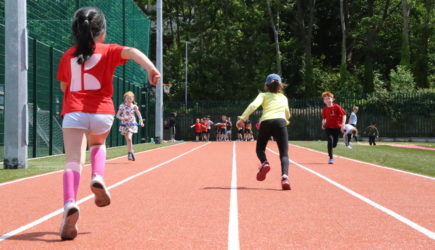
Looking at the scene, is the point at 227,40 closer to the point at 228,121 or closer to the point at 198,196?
the point at 228,121

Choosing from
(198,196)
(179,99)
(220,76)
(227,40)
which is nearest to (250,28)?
(227,40)

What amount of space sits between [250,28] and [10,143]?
40190 millimetres

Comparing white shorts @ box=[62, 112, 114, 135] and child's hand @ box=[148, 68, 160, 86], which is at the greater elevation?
child's hand @ box=[148, 68, 160, 86]

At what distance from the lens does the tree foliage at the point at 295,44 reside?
4784cm

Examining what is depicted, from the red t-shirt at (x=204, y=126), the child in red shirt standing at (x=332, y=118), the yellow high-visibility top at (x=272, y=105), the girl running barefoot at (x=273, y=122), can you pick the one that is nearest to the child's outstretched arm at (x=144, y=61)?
the girl running barefoot at (x=273, y=122)

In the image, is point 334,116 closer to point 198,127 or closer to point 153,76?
point 153,76

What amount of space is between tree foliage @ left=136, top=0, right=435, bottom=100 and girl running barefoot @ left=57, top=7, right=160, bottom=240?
4205 cm

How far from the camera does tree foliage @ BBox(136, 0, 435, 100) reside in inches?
1884

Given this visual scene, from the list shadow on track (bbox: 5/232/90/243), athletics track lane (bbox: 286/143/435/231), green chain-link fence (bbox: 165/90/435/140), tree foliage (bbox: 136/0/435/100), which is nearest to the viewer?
shadow on track (bbox: 5/232/90/243)

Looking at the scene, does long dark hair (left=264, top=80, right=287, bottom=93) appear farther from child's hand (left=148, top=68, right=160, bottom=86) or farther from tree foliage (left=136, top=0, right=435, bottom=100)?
tree foliage (left=136, top=0, right=435, bottom=100)

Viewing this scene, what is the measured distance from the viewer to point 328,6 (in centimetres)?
5453

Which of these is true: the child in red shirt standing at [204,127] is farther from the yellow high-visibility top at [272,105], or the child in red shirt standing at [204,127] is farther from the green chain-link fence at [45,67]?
the yellow high-visibility top at [272,105]

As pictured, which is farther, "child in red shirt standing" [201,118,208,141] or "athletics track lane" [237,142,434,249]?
"child in red shirt standing" [201,118,208,141]

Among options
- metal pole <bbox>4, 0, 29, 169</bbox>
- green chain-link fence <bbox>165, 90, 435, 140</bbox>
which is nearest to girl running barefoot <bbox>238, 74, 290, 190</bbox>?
metal pole <bbox>4, 0, 29, 169</bbox>
